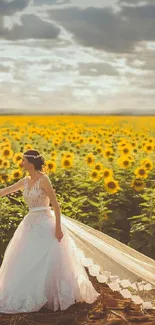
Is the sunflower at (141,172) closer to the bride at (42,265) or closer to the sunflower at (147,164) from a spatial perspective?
the sunflower at (147,164)

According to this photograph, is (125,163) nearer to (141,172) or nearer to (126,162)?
(126,162)

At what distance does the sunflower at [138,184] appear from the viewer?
9188 mm

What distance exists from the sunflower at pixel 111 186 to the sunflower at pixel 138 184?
0.35 m

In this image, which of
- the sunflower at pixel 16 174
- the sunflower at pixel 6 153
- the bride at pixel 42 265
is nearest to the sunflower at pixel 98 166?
the sunflower at pixel 16 174

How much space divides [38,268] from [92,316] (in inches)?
25.7

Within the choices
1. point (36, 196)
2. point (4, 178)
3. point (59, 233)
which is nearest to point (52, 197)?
point (36, 196)

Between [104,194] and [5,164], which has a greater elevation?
[5,164]

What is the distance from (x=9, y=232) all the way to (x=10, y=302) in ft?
6.30

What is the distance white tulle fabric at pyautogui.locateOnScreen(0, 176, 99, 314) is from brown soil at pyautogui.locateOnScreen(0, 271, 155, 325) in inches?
2.8

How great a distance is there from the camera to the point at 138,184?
364 inches

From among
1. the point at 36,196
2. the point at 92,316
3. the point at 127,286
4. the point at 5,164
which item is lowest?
the point at 92,316

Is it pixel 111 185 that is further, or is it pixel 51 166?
pixel 51 166

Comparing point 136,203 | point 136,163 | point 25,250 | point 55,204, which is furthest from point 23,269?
point 136,163

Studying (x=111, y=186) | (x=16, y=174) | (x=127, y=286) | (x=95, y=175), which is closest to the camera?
(x=127, y=286)
